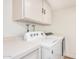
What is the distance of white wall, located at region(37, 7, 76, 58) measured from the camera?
8.48 feet

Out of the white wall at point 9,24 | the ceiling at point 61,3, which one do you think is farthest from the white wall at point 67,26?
the white wall at point 9,24

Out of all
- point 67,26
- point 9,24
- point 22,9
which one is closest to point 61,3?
point 67,26

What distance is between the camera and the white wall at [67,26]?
2.59 m

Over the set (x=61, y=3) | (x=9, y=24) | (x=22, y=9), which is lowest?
(x=9, y=24)

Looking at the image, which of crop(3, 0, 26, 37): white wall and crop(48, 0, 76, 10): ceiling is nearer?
crop(3, 0, 26, 37): white wall

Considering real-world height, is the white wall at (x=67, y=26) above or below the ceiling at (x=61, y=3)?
below

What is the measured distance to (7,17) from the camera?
1.38 meters

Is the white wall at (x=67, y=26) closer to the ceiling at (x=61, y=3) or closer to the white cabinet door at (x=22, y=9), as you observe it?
the ceiling at (x=61, y=3)

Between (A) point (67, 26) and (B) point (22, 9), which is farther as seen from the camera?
(A) point (67, 26)

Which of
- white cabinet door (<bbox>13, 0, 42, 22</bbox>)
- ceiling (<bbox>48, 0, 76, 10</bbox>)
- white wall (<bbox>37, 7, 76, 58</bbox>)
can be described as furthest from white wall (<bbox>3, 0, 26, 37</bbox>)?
ceiling (<bbox>48, 0, 76, 10</bbox>)

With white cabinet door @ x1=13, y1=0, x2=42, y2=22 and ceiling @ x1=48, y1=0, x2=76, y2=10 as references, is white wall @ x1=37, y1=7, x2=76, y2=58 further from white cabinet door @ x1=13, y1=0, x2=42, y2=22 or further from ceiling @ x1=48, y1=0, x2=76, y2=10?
white cabinet door @ x1=13, y1=0, x2=42, y2=22

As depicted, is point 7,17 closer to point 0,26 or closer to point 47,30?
point 0,26

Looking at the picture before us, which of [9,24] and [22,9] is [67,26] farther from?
[9,24]

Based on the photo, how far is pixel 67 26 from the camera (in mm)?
2703
